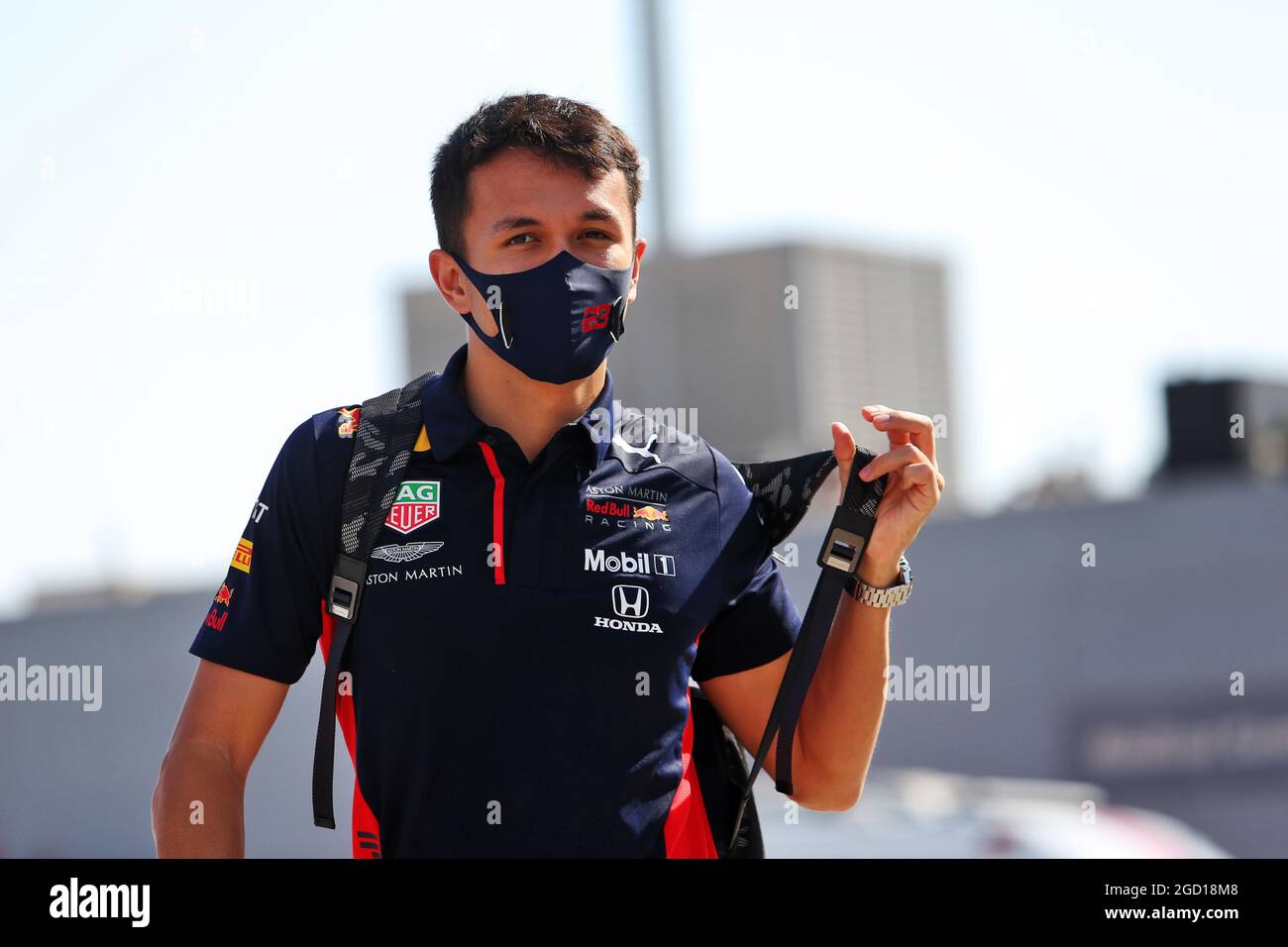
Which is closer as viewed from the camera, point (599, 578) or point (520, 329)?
point (599, 578)

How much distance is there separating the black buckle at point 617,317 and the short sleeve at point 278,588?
645mm

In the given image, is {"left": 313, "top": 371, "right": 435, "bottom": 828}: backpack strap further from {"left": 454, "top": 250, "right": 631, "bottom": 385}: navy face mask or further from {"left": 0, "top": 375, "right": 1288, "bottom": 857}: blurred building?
{"left": 0, "top": 375, "right": 1288, "bottom": 857}: blurred building

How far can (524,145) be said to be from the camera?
3.45 meters

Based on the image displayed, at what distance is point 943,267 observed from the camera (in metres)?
110

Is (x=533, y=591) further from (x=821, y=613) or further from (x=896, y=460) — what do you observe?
(x=896, y=460)

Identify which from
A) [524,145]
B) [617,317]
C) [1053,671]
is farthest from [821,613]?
[1053,671]

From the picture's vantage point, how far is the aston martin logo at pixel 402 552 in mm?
3250

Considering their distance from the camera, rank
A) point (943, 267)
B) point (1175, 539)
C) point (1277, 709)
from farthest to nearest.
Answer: point (943, 267)
point (1175, 539)
point (1277, 709)

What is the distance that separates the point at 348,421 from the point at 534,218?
52cm

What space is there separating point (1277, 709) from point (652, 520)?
13906 millimetres

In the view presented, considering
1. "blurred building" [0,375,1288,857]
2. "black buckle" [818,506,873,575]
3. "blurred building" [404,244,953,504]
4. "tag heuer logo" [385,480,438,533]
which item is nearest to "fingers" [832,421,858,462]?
"black buckle" [818,506,873,575]

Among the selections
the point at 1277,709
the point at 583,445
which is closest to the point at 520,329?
the point at 583,445
